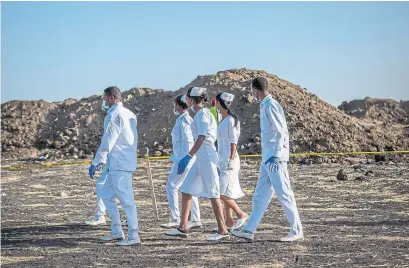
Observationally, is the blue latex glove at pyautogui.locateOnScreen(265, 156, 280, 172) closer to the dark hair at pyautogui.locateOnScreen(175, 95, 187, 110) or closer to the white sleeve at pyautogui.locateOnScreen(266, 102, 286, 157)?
the white sleeve at pyautogui.locateOnScreen(266, 102, 286, 157)

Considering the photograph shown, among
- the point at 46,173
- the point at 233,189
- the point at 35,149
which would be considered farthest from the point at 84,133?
the point at 233,189

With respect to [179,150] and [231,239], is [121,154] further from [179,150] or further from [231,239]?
[231,239]

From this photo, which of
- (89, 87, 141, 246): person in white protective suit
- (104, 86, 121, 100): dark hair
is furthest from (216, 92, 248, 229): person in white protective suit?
(104, 86, 121, 100): dark hair

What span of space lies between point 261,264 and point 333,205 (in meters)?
6.64

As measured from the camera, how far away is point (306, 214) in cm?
1339

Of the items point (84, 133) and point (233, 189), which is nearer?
point (233, 189)

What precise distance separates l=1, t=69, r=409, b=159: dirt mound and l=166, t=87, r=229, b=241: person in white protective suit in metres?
21.9

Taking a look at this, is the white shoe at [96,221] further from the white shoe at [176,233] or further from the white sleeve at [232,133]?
the white sleeve at [232,133]

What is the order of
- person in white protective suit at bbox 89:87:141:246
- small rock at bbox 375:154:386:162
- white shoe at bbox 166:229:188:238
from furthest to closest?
1. small rock at bbox 375:154:386:162
2. white shoe at bbox 166:229:188:238
3. person in white protective suit at bbox 89:87:141:246

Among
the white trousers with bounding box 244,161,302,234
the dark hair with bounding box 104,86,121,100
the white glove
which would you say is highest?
the dark hair with bounding box 104,86,121,100

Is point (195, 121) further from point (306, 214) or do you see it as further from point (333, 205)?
point (333, 205)

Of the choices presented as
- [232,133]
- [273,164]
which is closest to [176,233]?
[232,133]

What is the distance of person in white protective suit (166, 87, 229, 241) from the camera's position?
9.97m

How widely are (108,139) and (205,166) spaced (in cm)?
141
